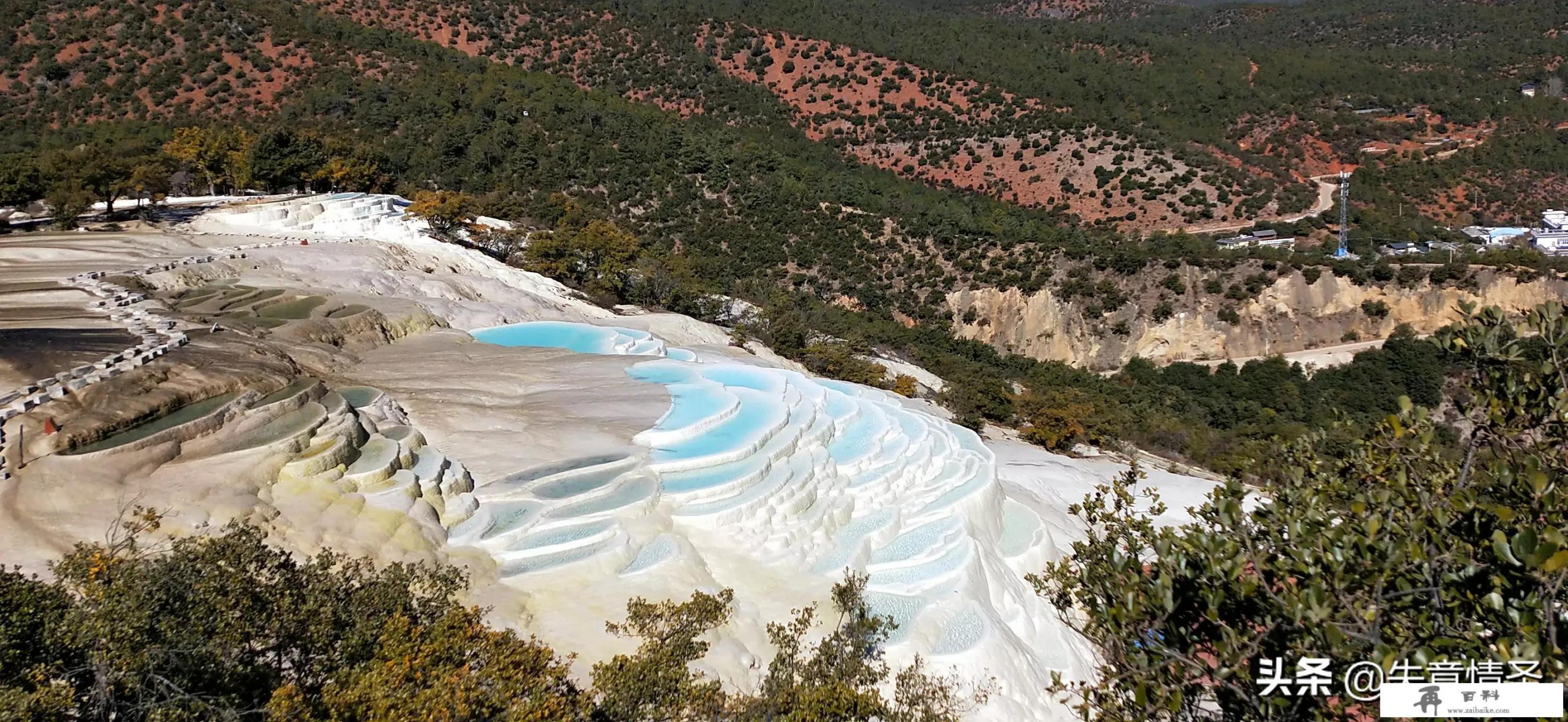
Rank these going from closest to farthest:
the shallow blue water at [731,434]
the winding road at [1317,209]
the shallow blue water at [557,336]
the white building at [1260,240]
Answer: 1. the shallow blue water at [731,434]
2. the shallow blue water at [557,336]
3. the white building at [1260,240]
4. the winding road at [1317,209]

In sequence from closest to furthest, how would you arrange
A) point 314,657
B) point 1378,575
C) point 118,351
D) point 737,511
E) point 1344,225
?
point 1378,575, point 314,657, point 737,511, point 118,351, point 1344,225

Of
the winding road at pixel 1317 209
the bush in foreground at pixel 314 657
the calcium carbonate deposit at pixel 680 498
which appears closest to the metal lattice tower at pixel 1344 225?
the winding road at pixel 1317 209

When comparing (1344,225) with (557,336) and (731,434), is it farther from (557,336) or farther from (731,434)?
(731,434)

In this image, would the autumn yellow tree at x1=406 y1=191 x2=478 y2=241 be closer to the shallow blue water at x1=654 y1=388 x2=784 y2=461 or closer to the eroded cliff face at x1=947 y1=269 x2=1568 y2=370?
the shallow blue water at x1=654 y1=388 x2=784 y2=461

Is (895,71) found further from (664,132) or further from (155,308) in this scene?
(155,308)

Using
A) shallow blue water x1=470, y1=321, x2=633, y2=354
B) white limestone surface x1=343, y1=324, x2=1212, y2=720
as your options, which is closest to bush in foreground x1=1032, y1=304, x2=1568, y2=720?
white limestone surface x1=343, y1=324, x2=1212, y2=720

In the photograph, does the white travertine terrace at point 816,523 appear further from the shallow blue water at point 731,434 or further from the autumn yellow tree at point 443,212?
the autumn yellow tree at point 443,212

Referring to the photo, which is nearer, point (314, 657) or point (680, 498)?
point (314, 657)

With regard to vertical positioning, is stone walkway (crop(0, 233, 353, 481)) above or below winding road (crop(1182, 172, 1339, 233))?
Answer: above

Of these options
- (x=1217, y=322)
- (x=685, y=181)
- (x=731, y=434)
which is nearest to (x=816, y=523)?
(x=731, y=434)
